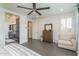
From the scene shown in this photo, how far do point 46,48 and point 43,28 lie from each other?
56 cm

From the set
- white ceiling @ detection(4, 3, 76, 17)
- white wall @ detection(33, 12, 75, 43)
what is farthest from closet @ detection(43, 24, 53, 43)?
white ceiling @ detection(4, 3, 76, 17)

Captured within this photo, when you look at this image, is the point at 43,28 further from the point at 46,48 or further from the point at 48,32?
the point at 46,48

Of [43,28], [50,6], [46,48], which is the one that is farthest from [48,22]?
[46,48]

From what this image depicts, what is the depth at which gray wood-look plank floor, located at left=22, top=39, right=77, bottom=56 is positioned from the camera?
5.67ft

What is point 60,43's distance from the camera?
73.3 inches

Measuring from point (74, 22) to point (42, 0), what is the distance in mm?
878

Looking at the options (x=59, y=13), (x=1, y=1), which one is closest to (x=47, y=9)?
(x=59, y=13)

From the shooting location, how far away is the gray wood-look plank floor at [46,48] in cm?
173

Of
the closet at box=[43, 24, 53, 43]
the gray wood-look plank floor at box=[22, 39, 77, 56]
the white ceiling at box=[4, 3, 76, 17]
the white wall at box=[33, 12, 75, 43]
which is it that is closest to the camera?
the white ceiling at box=[4, 3, 76, 17]

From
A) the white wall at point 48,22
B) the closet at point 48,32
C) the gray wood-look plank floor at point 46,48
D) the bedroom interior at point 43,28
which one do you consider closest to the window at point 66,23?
the bedroom interior at point 43,28

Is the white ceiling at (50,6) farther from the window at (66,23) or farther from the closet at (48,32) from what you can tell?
the closet at (48,32)

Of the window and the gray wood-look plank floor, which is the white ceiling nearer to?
the window

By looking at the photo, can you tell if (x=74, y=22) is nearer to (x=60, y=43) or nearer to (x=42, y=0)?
(x=60, y=43)

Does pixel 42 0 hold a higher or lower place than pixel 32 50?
higher
